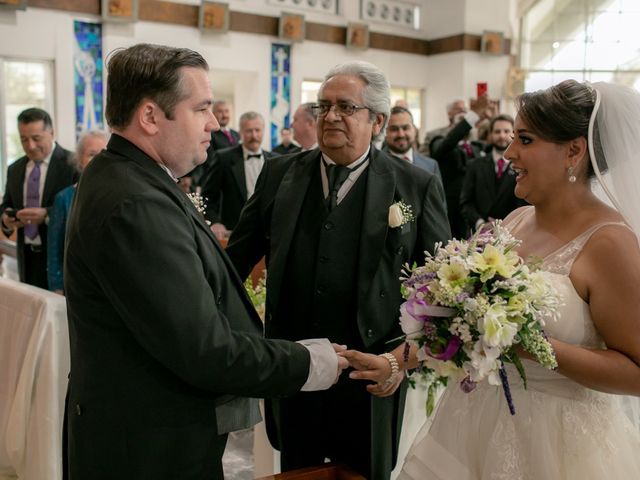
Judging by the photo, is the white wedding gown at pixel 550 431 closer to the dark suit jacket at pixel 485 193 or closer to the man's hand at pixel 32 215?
the man's hand at pixel 32 215

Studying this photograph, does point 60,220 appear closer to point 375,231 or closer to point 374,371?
point 375,231

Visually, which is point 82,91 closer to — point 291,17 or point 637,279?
point 291,17

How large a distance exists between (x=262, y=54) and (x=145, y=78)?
1138 centimetres

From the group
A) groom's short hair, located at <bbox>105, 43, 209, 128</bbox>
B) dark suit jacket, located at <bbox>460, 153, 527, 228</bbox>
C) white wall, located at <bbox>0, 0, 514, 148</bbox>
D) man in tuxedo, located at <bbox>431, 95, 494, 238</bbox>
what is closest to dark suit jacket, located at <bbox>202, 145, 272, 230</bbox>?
man in tuxedo, located at <bbox>431, 95, 494, 238</bbox>

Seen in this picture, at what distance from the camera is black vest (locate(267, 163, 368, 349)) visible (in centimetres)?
254

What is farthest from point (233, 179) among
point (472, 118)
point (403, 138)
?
point (472, 118)

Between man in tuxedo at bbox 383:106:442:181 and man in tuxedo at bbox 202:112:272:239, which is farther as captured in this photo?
man in tuxedo at bbox 202:112:272:239

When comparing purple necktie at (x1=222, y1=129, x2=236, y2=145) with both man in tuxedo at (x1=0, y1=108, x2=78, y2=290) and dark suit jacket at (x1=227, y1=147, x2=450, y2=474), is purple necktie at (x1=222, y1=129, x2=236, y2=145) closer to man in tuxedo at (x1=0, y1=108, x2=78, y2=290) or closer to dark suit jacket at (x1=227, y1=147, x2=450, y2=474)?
man in tuxedo at (x1=0, y1=108, x2=78, y2=290)

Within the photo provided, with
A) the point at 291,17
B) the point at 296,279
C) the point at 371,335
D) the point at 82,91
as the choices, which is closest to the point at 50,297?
the point at 296,279

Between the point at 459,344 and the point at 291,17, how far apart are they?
466 inches

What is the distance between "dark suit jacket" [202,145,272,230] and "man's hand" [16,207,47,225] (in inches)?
79.3

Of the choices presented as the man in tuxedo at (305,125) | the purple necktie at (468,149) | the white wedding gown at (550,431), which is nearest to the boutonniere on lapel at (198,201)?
the white wedding gown at (550,431)

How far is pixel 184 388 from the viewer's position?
1819mm

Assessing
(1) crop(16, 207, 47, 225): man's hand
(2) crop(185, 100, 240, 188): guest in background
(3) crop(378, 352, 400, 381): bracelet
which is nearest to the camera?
(3) crop(378, 352, 400, 381): bracelet
